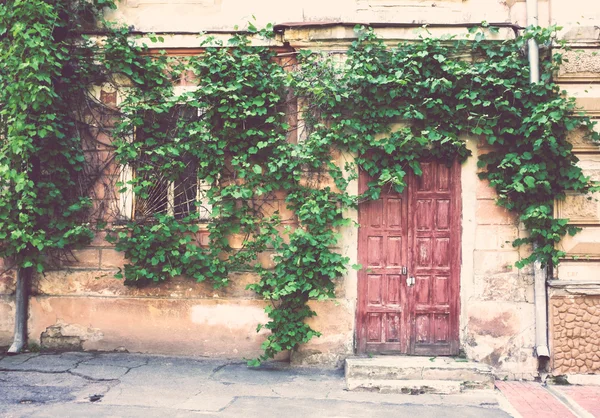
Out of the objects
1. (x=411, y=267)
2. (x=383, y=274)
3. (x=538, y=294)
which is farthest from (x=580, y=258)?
(x=383, y=274)

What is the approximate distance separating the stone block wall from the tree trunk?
6432mm

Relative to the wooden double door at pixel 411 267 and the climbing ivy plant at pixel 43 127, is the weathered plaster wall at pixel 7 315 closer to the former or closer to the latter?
the climbing ivy plant at pixel 43 127

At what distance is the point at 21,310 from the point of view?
6.35m

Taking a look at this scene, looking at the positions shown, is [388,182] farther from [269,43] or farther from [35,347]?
[35,347]

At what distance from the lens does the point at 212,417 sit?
4.51 m

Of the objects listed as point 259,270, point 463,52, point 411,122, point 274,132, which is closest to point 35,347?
point 259,270

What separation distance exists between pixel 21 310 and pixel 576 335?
669 cm

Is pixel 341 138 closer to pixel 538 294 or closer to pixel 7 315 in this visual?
pixel 538 294

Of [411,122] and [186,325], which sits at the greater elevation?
[411,122]

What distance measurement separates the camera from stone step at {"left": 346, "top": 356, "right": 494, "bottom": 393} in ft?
17.6

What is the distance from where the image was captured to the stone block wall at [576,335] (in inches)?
228

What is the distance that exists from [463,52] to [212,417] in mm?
4896

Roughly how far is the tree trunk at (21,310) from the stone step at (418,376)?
409 centimetres

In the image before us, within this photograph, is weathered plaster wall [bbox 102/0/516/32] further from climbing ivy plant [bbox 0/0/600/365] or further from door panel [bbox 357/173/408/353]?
door panel [bbox 357/173/408/353]
